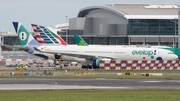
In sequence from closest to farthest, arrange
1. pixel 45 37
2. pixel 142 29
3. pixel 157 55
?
pixel 157 55, pixel 45 37, pixel 142 29

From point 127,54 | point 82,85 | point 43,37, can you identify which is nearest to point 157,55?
point 127,54

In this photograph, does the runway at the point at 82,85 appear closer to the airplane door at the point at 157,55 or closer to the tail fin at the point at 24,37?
the airplane door at the point at 157,55

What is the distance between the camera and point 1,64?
392 feet

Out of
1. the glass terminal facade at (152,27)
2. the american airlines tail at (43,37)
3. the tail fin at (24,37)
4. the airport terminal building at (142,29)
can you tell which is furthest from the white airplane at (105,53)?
the glass terminal facade at (152,27)

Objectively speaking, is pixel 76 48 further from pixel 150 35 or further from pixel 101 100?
pixel 150 35

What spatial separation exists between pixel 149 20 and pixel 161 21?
141 inches

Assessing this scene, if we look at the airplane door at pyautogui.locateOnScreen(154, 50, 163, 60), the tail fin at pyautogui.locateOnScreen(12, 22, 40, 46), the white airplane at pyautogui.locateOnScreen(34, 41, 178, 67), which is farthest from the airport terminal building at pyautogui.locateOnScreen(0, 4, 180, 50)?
the airplane door at pyautogui.locateOnScreen(154, 50, 163, 60)

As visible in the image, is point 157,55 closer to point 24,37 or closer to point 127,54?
point 127,54

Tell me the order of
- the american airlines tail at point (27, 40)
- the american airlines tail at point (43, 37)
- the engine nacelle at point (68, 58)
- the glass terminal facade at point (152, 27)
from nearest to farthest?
the engine nacelle at point (68, 58)
the american airlines tail at point (27, 40)
the american airlines tail at point (43, 37)
the glass terminal facade at point (152, 27)

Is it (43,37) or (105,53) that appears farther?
(43,37)

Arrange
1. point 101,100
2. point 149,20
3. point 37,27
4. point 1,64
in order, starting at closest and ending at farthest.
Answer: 1. point 101,100
2. point 1,64
3. point 37,27
4. point 149,20

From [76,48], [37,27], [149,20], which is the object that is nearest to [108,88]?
[76,48]

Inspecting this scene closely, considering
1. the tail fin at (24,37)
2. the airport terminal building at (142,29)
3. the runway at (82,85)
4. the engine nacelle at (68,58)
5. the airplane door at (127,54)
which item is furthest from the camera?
the airport terminal building at (142,29)

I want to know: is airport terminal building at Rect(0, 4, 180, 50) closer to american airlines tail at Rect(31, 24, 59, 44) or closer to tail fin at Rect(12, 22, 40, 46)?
american airlines tail at Rect(31, 24, 59, 44)
